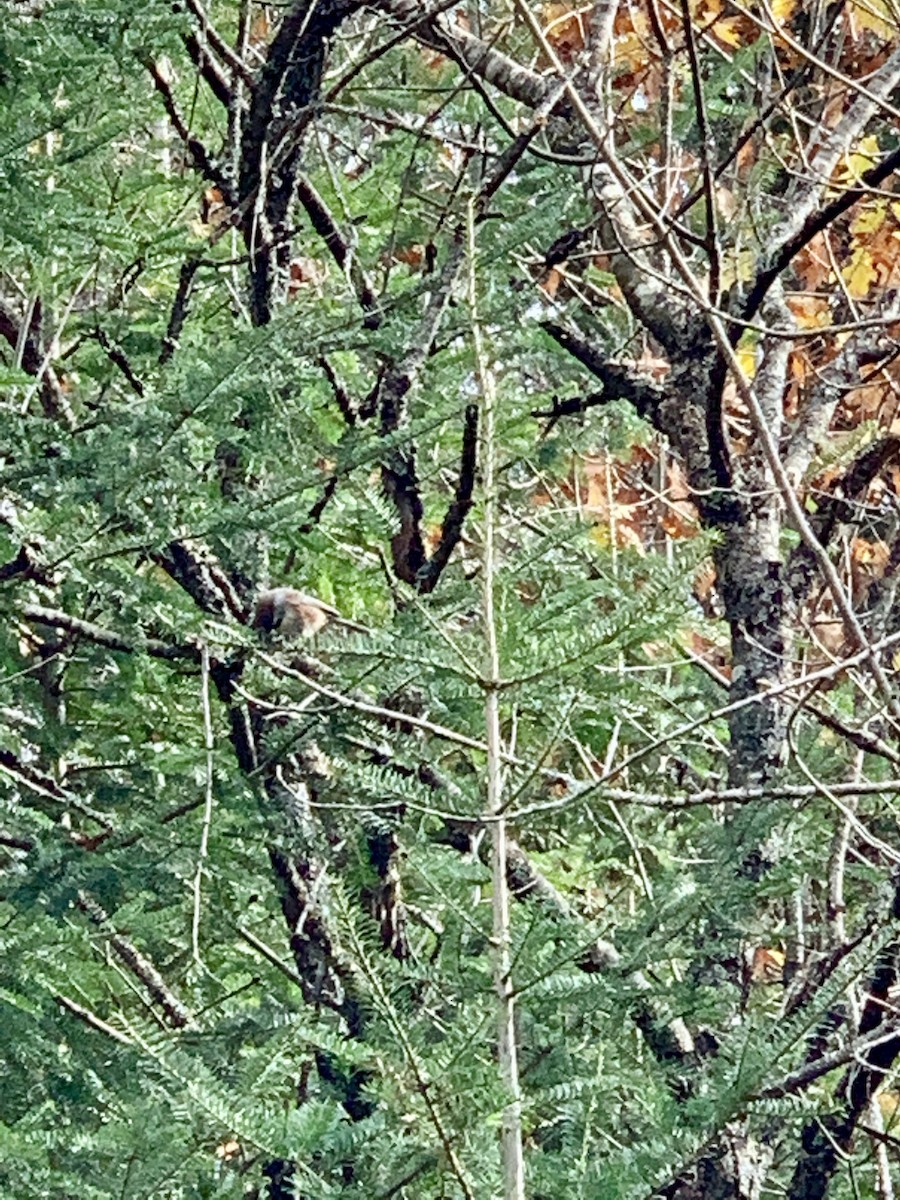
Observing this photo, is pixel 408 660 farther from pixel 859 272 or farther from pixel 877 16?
pixel 859 272

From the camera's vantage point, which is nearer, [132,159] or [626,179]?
[626,179]

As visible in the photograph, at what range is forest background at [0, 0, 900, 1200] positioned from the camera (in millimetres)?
1775

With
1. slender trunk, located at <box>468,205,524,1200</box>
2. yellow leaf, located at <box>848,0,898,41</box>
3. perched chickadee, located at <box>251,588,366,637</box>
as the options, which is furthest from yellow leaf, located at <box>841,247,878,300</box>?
slender trunk, located at <box>468,205,524,1200</box>

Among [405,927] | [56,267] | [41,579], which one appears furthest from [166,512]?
[405,927]

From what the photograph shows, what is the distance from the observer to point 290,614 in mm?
3211

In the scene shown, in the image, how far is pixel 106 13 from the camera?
233 cm

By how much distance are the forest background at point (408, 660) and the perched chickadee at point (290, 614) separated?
0.08 meters

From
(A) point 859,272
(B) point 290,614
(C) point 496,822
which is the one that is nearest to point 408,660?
(C) point 496,822

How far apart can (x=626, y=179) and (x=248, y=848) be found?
1.51 meters

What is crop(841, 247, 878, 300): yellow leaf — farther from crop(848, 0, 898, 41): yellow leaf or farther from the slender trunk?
the slender trunk

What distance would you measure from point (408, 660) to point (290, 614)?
135 cm

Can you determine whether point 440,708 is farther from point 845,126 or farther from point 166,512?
point 845,126

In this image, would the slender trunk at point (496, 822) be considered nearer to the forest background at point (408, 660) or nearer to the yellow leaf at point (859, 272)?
the forest background at point (408, 660)

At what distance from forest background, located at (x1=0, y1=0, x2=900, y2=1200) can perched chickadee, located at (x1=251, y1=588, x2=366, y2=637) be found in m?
0.08
